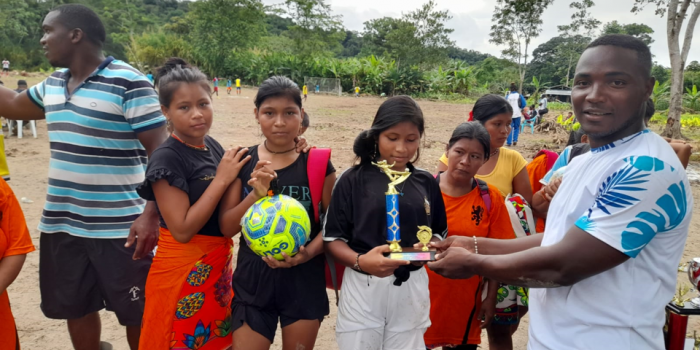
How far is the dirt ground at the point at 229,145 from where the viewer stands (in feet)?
11.9

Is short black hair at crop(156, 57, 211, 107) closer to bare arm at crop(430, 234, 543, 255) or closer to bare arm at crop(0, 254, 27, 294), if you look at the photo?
bare arm at crop(0, 254, 27, 294)

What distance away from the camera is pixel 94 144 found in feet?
8.54

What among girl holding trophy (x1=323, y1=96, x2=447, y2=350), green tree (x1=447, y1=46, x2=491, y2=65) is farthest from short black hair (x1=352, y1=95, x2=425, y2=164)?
green tree (x1=447, y1=46, x2=491, y2=65)

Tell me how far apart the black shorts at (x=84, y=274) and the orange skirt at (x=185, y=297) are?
1.45 ft

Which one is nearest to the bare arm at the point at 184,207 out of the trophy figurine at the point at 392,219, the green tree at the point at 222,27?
the trophy figurine at the point at 392,219

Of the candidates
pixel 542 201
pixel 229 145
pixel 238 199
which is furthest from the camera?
pixel 229 145

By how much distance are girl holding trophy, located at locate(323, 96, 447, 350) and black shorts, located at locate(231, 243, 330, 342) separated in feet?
0.62

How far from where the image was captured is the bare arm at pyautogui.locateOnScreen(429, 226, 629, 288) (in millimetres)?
1369

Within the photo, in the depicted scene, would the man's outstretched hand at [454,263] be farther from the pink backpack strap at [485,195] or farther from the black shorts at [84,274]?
the black shorts at [84,274]

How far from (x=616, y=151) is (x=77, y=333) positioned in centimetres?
311

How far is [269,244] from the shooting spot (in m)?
2.01

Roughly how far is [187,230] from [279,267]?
494 millimetres

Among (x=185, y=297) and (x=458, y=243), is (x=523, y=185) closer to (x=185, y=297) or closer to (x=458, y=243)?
(x=458, y=243)

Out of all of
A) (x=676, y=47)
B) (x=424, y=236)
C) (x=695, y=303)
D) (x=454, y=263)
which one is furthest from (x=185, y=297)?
(x=676, y=47)
